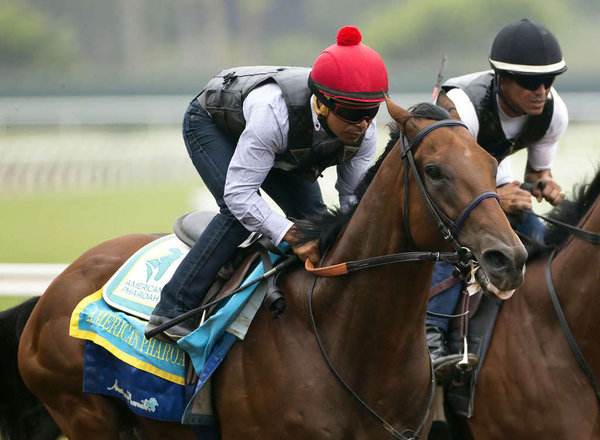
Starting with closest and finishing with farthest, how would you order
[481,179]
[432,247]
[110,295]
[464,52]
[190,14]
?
[481,179], [432,247], [110,295], [464,52], [190,14]

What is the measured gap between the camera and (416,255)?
2971 millimetres

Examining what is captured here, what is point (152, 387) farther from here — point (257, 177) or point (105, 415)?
point (257, 177)

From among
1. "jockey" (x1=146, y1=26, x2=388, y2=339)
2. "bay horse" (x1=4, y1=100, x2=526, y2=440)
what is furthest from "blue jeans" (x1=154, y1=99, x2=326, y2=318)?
"bay horse" (x1=4, y1=100, x2=526, y2=440)

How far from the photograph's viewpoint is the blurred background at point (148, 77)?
12906 millimetres

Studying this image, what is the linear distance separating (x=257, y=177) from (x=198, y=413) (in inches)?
40.4

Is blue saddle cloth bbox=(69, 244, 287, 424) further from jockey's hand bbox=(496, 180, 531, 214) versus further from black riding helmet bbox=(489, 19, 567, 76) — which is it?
black riding helmet bbox=(489, 19, 567, 76)

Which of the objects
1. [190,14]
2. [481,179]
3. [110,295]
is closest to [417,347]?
[481,179]

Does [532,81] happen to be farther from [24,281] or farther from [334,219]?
[24,281]

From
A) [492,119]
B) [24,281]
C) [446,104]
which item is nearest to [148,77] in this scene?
[24,281]

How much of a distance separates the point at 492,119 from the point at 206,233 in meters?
1.58

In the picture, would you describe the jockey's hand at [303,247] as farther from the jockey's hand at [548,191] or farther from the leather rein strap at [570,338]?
the jockey's hand at [548,191]

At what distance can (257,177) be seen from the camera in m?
3.39

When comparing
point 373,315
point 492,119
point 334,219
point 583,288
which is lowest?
point 583,288

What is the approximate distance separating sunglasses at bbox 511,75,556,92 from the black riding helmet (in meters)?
0.03
